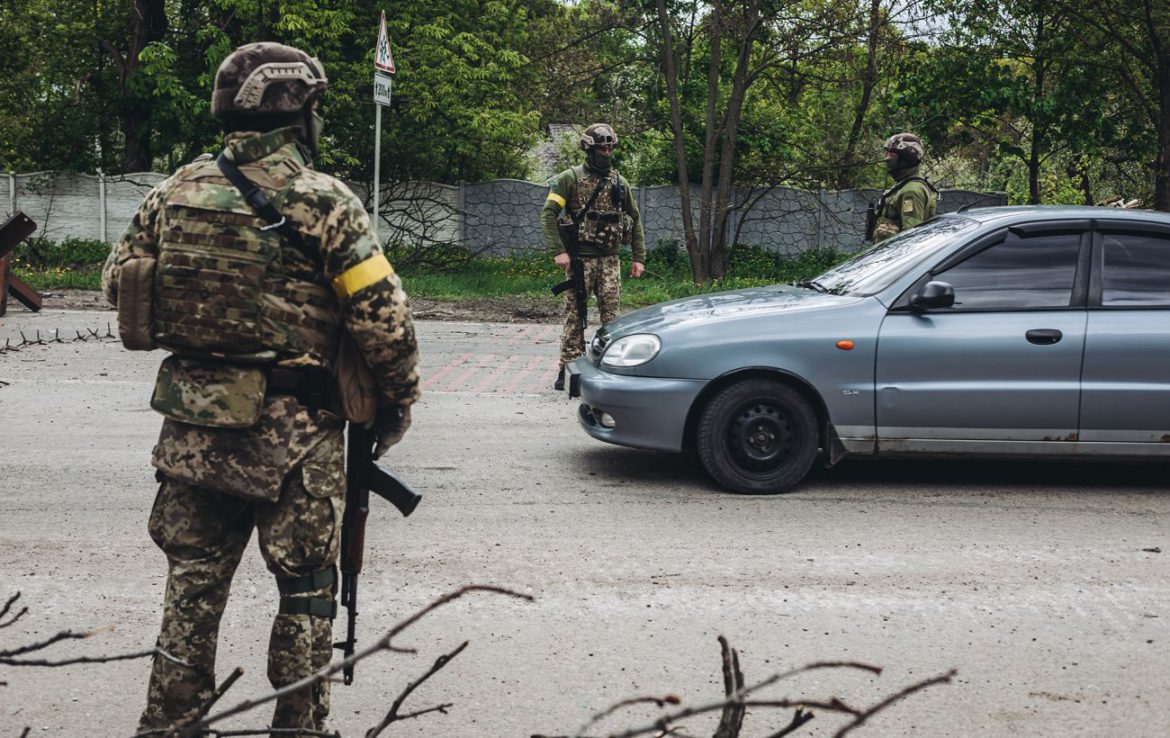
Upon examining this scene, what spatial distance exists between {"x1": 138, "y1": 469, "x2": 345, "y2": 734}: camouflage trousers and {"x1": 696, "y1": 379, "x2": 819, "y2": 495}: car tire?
12.0 ft

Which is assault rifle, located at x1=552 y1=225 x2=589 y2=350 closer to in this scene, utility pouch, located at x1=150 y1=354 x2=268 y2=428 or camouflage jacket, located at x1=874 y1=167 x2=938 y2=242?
camouflage jacket, located at x1=874 y1=167 x2=938 y2=242

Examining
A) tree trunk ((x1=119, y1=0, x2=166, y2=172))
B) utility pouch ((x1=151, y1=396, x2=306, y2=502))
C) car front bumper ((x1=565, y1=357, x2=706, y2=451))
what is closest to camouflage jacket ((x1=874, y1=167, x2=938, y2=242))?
car front bumper ((x1=565, y1=357, x2=706, y2=451))

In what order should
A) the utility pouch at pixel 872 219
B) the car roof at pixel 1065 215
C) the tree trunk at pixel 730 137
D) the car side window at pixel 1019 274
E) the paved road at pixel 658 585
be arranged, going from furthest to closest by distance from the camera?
the tree trunk at pixel 730 137
the utility pouch at pixel 872 219
the car roof at pixel 1065 215
the car side window at pixel 1019 274
the paved road at pixel 658 585

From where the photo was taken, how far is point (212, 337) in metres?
3.29

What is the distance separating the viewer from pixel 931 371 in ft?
22.3

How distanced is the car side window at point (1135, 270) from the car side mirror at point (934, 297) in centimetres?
93

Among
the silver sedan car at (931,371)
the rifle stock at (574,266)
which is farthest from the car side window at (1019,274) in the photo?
the rifle stock at (574,266)

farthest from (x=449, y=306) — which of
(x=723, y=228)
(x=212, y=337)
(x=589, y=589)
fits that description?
(x=212, y=337)

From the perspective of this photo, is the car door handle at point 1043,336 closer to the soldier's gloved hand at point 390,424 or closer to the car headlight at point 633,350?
the car headlight at point 633,350

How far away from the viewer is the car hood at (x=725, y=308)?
705 cm

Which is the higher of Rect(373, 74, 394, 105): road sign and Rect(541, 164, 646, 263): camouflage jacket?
Rect(373, 74, 394, 105): road sign

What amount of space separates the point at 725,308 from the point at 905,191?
9.44 ft

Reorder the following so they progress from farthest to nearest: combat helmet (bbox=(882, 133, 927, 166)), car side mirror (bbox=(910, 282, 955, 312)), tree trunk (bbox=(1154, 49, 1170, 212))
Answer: tree trunk (bbox=(1154, 49, 1170, 212))
combat helmet (bbox=(882, 133, 927, 166))
car side mirror (bbox=(910, 282, 955, 312))

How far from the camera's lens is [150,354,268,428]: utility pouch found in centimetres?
329
